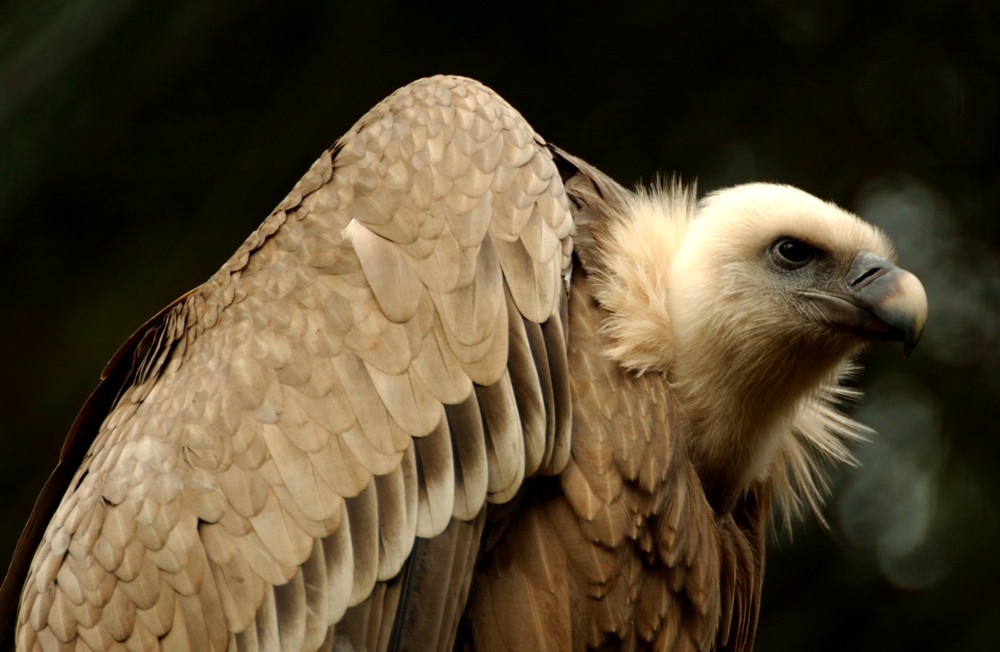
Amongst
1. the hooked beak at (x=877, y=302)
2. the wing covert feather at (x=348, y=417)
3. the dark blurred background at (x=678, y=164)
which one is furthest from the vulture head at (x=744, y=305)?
the dark blurred background at (x=678, y=164)

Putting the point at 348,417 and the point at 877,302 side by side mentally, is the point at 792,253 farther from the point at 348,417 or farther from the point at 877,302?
the point at 348,417

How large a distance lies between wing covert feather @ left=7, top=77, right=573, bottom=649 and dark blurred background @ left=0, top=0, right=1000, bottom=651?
2891mm

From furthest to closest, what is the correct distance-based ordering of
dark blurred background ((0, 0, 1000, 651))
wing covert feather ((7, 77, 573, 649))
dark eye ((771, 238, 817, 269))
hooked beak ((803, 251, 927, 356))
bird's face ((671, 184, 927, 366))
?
dark blurred background ((0, 0, 1000, 651))
dark eye ((771, 238, 817, 269))
bird's face ((671, 184, 927, 366))
hooked beak ((803, 251, 927, 356))
wing covert feather ((7, 77, 573, 649))

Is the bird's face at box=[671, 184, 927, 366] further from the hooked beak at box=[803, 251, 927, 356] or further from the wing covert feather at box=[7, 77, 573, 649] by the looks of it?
the wing covert feather at box=[7, 77, 573, 649]

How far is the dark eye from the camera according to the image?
112 inches

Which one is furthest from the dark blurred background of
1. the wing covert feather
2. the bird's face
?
the wing covert feather

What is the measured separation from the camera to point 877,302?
272 centimetres

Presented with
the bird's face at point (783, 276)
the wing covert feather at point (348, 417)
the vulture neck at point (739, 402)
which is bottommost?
the wing covert feather at point (348, 417)

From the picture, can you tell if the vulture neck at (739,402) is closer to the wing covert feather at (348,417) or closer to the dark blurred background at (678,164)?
the wing covert feather at (348,417)

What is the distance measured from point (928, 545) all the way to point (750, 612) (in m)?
2.86

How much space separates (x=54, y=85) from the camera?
4.83 meters

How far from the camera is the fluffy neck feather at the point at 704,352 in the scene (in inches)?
105

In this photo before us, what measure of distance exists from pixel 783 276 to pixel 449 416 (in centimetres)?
96

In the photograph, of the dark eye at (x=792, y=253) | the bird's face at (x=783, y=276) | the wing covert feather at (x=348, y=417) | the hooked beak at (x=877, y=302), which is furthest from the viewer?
the dark eye at (x=792, y=253)
